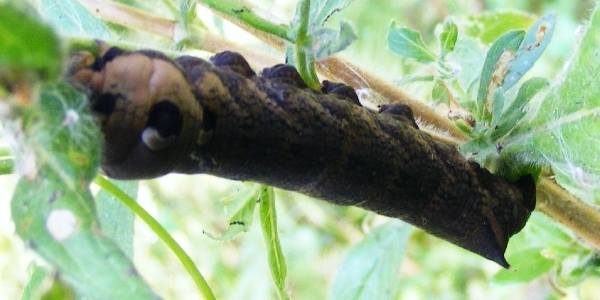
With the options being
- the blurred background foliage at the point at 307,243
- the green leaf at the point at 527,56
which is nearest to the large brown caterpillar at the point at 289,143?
the green leaf at the point at 527,56

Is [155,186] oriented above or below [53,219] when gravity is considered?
below

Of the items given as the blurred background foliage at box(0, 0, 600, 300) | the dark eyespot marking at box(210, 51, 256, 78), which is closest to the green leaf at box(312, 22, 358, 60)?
the dark eyespot marking at box(210, 51, 256, 78)

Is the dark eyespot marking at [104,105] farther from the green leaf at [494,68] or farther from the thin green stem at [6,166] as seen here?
the green leaf at [494,68]

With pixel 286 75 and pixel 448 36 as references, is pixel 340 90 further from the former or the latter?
pixel 448 36

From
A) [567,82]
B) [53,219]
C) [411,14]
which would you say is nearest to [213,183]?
[411,14]

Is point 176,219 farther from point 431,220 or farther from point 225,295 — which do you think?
point 431,220

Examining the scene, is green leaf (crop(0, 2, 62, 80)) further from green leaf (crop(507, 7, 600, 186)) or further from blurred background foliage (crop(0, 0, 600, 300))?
blurred background foliage (crop(0, 0, 600, 300))

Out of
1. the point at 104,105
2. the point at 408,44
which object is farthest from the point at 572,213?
the point at 104,105

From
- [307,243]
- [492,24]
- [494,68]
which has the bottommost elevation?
[307,243]
